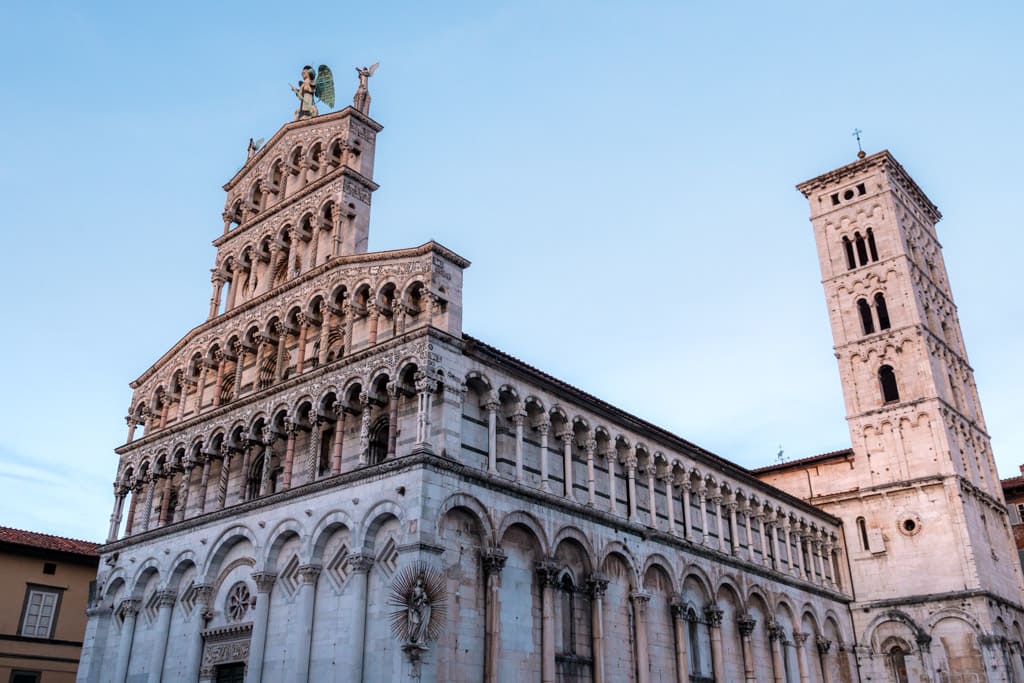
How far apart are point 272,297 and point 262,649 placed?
11029mm

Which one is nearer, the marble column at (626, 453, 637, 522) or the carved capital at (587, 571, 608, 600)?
the carved capital at (587, 571, 608, 600)

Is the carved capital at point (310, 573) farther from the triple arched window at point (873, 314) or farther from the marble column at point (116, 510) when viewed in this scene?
the triple arched window at point (873, 314)

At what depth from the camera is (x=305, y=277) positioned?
89.2 feet

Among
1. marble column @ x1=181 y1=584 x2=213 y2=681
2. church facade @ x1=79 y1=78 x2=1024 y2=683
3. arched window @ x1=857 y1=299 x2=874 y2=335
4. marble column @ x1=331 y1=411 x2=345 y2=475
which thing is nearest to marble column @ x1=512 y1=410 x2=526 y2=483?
church facade @ x1=79 y1=78 x2=1024 y2=683

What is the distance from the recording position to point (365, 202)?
1145 inches

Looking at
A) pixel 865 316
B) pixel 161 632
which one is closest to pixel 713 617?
pixel 161 632

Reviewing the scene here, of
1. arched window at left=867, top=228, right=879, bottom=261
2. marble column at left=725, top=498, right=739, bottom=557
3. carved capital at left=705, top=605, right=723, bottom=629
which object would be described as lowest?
carved capital at left=705, top=605, right=723, bottom=629

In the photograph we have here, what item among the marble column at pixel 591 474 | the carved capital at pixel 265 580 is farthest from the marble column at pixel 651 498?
the carved capital at pixel 265 580

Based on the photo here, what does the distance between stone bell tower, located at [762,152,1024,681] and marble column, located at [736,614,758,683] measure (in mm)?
9847

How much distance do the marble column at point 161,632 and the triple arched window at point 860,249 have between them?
3605 cm

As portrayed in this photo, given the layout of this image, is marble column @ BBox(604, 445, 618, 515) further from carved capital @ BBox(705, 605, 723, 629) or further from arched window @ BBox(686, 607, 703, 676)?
carved capital @ BBox(705, 605, 723, 629)

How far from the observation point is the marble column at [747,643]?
31.0m

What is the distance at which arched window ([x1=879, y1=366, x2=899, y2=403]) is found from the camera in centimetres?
4244

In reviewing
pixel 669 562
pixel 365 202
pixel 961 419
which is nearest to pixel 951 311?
pixel 961 419
